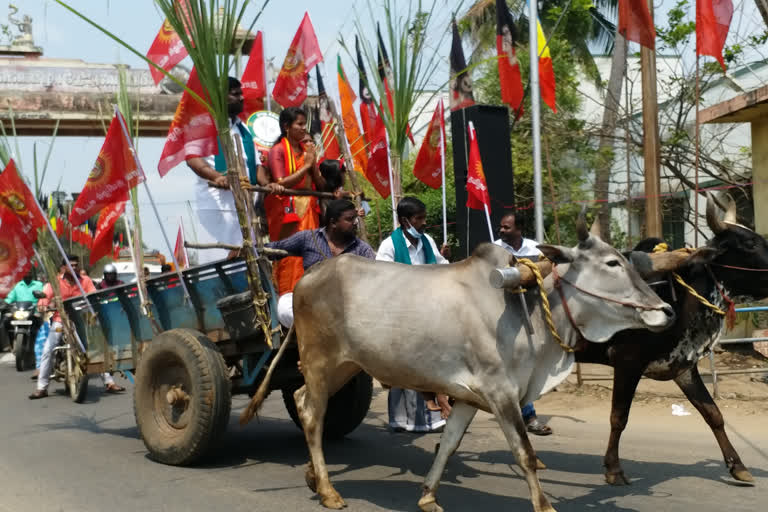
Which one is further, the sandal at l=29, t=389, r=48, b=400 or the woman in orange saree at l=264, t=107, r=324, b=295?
the sandal at l=29, t=389, r=48, b=400

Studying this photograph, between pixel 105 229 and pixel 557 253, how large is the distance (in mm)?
5559

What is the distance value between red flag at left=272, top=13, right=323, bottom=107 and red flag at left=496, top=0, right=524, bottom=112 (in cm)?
258

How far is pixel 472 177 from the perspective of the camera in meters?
9.29

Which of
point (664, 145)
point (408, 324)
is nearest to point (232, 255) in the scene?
point (408, 324)

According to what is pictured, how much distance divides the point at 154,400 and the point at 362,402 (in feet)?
5.64

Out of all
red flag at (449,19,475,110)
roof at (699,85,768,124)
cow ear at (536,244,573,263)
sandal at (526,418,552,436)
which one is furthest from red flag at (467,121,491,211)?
cow ear at (536,244,573,263)

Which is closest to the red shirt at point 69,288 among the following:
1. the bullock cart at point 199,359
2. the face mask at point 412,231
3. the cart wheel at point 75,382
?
the cart wheel at point 75,382

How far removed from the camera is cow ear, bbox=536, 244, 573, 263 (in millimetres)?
4570

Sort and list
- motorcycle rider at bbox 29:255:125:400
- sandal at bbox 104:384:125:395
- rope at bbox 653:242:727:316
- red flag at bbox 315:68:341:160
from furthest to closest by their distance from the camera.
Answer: sandal at bbox 104:384:125:395 → motorcycle rider at bbox 29:255:125:400 → red flag at bbox 315:68:341:160 → rope at bbox 653:242:727:316

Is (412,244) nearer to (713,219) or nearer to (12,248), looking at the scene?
(713,219)

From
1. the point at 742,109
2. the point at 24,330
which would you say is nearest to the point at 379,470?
the point at 742,109

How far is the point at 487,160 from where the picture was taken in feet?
37.8

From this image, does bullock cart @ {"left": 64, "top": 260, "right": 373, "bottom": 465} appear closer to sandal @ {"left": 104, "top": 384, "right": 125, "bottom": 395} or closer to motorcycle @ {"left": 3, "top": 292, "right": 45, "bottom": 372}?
sandal @ {"left": 104, "top": 384, "right": 125, "bottom": 395}

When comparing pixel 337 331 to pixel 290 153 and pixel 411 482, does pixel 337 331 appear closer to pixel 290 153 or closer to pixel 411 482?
pixel 411 482
